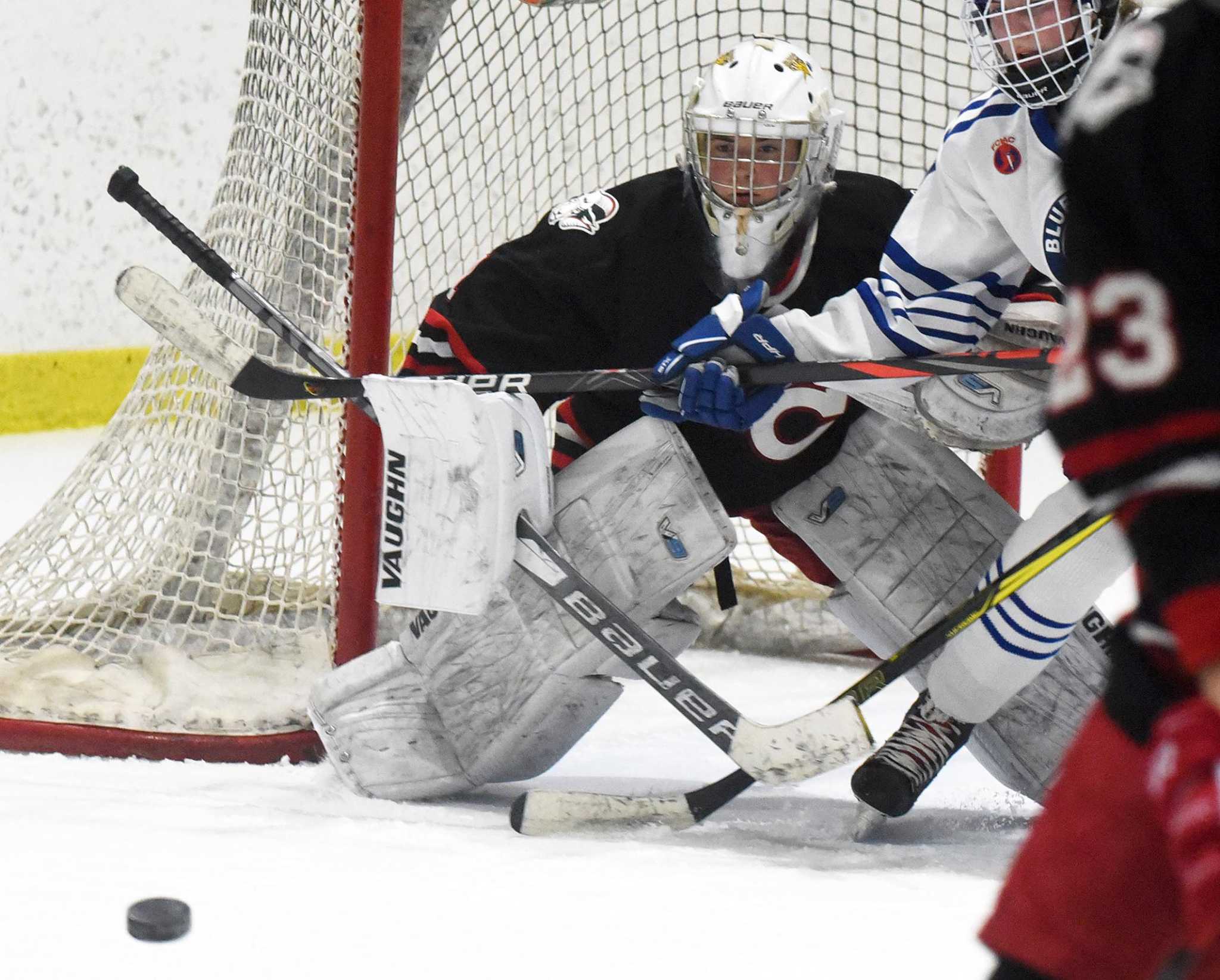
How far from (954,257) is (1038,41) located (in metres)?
0.32

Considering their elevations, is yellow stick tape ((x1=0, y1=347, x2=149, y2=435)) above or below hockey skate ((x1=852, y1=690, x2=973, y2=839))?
above

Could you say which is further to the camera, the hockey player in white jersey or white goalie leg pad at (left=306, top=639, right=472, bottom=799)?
white goalie leg pad at (left=306, top=639, right=472, bottom=799)

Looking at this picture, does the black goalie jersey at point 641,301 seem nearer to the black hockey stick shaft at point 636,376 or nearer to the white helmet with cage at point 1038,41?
the black hockey stick shaft at point 636,376

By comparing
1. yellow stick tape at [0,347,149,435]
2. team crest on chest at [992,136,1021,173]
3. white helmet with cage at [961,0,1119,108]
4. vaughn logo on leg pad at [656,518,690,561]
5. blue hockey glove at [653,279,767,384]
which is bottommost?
yellow stick tape at [0,347,149,435]

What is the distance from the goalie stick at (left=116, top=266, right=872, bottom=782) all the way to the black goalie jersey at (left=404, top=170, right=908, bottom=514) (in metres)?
0.30

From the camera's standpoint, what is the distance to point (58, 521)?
249 cm

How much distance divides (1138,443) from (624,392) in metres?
1.67

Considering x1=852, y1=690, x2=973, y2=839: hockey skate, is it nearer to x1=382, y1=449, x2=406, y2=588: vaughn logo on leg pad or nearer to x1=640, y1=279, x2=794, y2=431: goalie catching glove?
x1=640, y1=279, x2=794, y2=431: goalie catching glove

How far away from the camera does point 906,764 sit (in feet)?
6.57

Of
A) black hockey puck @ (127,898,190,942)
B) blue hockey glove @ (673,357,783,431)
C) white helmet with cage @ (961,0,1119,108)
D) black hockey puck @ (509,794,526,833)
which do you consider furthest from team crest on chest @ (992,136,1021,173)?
black hockey puck @ (127,898,190,942)

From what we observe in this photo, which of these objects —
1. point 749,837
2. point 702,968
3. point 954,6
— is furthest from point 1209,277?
point 954,6

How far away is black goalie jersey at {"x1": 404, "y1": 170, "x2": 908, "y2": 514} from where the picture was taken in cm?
222

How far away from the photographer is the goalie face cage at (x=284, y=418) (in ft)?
7.52

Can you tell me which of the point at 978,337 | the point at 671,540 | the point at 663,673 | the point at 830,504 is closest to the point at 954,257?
the point at 978,337
